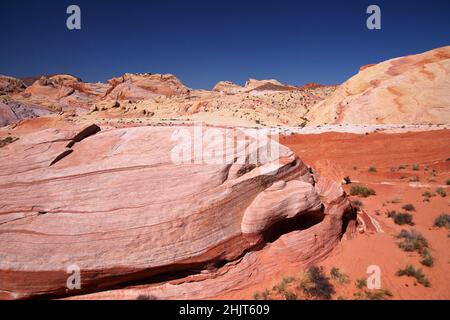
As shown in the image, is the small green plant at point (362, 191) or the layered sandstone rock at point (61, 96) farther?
the layered sandstone rock at point (61, 96)

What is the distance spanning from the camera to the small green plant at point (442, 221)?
859 centimetres

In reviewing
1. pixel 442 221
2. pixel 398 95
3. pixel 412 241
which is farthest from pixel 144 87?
pixel 412 241

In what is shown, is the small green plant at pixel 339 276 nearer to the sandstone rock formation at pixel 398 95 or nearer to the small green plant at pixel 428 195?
the small green plant at pixel 428 195

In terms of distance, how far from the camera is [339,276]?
6.43 metres

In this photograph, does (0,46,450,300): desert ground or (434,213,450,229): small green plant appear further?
(434,213,450,229): small green plant

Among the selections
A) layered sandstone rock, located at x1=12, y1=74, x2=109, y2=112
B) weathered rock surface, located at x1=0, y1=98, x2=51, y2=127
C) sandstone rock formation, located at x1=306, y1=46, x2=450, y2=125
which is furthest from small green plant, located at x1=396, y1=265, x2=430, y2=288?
layered sandstone rock, located at x1=12, y1=74, x2=109, y2=112

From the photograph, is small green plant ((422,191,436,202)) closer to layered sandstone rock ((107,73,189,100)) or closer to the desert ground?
the desert ground

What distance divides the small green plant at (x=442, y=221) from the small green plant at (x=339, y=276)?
4.33 m

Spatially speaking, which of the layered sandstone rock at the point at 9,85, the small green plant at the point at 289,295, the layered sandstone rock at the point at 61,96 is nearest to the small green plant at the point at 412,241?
the small green plant at the point at 289,295

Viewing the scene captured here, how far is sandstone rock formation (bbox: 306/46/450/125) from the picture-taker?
82.7 ft

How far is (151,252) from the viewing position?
19.1ft

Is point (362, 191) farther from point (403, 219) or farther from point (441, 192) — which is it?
point (403, 219)

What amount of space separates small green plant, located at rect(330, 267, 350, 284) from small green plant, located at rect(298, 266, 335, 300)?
0.19 meters

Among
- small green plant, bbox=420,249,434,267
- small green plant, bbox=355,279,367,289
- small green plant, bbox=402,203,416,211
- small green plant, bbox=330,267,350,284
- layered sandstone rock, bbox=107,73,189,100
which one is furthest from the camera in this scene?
layered sandstone rock, bbox=107,73,189,100
